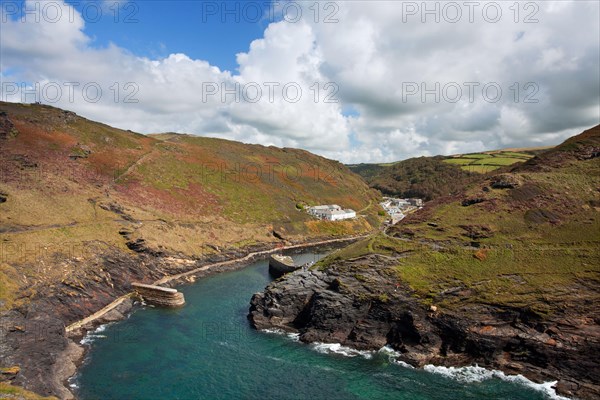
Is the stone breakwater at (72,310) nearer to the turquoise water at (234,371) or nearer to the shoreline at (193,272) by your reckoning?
the shoreline at (193,272)

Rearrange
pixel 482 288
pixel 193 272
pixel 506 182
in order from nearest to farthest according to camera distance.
→ pixel 482 288, pixel 506 182, pixel 193 272

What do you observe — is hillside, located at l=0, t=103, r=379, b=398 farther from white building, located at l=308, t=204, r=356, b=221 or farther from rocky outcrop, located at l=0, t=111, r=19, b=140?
white building, located at l=308, t=204, r=356, b=221

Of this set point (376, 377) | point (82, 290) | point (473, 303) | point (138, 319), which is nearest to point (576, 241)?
point (473, 303)

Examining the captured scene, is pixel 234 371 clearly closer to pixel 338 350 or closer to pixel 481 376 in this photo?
pixel 338 350

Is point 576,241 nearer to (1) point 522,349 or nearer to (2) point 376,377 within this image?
(1) point 522,349

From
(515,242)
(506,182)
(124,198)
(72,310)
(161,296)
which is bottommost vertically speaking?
(161,296)

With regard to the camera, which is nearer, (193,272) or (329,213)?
(193,272)

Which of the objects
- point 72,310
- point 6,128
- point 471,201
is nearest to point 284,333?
point 72,310
